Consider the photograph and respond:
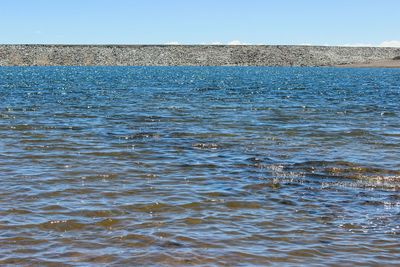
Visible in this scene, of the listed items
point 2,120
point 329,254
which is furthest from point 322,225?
point 2,120

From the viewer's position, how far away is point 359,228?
919 centimetres

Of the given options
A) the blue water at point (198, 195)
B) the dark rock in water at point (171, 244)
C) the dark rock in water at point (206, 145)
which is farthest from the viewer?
the dark rock in water at point (206, 145)

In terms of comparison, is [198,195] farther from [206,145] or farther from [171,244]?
[206,145]

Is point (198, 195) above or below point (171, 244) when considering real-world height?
above

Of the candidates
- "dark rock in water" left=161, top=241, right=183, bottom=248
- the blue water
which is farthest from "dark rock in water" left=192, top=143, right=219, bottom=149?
"dark rock in water" left=161, top=241, right=183, bottom=248

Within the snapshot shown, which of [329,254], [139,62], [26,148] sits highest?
[139,62]

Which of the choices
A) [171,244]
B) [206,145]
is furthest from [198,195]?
[206,145]

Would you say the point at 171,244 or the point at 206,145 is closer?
the point at 171,244

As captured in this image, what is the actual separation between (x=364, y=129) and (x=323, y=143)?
4.59 m

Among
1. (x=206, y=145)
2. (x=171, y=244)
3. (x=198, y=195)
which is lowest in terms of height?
(x=171, y=244)

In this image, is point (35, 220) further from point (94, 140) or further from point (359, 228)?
point (94, 140)

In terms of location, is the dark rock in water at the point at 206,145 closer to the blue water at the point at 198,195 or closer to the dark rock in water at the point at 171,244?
the blue water at the point at 198,195

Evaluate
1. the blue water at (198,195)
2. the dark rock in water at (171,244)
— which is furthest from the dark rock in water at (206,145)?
the dark rock in water at (171,244)

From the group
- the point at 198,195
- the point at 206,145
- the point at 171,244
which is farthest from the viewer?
the point at 206,145
